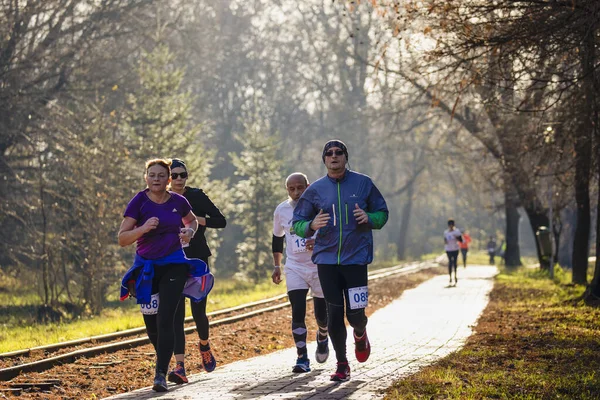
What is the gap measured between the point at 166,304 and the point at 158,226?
2.21ft

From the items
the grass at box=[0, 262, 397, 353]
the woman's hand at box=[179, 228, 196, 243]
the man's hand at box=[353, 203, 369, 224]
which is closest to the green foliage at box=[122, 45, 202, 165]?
the grass at box=[0, 262, 397, 353]

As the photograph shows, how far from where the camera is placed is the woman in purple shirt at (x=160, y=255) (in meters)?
8.14

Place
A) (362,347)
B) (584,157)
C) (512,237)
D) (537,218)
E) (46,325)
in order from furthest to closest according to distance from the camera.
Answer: (512,237)
(537,218)
(584,157)
(46,325)
(362,347)

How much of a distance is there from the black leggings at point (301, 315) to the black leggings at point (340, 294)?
1.02 m

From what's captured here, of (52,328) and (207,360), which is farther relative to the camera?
(52,328)

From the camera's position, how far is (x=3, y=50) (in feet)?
84.1

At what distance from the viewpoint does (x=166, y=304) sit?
324 inches

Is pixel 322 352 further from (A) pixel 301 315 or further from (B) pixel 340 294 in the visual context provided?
(B) pixel 340 294

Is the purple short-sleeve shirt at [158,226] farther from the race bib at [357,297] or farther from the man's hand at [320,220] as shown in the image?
the race bib at [357,297]

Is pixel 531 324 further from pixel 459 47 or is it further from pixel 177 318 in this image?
pixel 177 318

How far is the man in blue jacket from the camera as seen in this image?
26.9ft

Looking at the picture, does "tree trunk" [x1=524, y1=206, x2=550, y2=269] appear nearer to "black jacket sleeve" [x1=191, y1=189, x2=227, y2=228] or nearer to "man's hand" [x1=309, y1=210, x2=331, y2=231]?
"black jacket sleeve" [x1=191, y1=189, x2=227, y2=228]

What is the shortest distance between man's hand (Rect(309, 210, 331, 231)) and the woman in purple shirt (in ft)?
3.59

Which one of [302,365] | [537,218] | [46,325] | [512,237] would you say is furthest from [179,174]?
[512,237]
